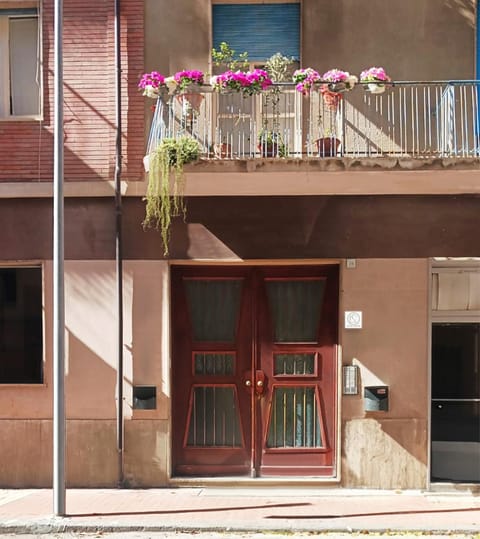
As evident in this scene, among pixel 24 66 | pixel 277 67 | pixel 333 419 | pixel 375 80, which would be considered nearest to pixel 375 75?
pixel 375 80

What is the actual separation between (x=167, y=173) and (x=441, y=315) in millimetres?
4166

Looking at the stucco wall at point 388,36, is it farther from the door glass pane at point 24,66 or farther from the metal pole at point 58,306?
the door glass pane at point 24,66

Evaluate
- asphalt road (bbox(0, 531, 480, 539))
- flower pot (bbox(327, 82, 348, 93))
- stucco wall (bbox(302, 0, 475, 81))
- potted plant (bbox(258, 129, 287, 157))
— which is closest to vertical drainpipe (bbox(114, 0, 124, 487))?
asphalt road (bbox(0, 531, 480, 539))

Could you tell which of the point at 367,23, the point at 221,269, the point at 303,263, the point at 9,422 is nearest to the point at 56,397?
the point at 9,422

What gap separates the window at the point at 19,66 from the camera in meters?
8.76

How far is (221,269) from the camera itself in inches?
342

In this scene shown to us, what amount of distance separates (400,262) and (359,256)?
56 centimetres

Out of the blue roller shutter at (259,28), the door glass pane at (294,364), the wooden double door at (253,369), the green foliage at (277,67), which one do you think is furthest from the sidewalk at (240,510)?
the blue roller shutter at (259,28)

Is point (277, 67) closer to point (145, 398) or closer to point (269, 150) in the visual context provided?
point (269, 150)

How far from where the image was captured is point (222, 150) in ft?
26.7

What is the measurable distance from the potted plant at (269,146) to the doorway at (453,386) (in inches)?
124

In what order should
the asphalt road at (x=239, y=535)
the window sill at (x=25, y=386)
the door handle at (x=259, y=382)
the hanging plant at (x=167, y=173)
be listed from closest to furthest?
1. the asphalt road at (x=239, y=535)
2. the hanging plant at (x=167, y=173)
3. the window sill at (x=25, y=386)
4. the door handle at (x=259, y=382)

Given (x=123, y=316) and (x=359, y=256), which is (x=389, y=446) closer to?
(x=359, y=256)

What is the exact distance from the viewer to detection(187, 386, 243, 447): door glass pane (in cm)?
868
